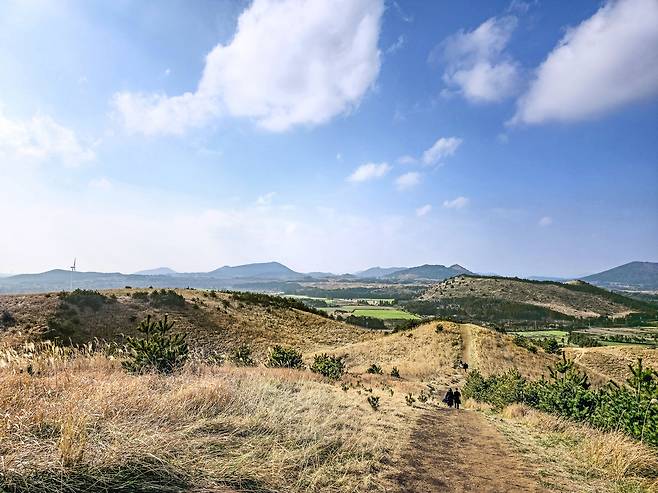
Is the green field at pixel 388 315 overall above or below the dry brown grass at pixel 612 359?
below

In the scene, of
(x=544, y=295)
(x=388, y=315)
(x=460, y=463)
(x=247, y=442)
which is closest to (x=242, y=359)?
(x=460, y=463)

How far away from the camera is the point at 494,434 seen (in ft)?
37.5

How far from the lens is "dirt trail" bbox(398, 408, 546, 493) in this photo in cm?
648

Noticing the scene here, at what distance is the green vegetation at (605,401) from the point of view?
1033 cm

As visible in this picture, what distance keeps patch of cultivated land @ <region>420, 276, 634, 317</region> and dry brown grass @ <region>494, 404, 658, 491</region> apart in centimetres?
15898

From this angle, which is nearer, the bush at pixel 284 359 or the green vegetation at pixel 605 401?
the green vegetation at pixel 605 401

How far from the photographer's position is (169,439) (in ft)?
16.8

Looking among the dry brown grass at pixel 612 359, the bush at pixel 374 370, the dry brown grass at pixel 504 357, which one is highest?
the bush at pixel 374 370

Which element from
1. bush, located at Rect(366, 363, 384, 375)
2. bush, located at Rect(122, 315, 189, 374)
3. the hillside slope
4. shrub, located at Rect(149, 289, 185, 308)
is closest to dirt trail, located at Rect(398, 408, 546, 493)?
bush, located at Rect(122, 315, 189, 374)

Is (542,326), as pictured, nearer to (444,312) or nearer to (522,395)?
(444,312)

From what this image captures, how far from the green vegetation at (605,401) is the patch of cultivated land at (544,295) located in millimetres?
147885

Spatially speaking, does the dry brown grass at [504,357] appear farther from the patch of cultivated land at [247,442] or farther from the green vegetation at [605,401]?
the patch of cultivated land at [247,442]

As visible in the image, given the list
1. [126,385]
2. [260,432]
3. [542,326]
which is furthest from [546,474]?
[542,326]

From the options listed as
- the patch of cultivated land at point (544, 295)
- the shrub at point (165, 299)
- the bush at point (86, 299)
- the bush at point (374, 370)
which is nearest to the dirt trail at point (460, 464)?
the bush at point (374, 370)
